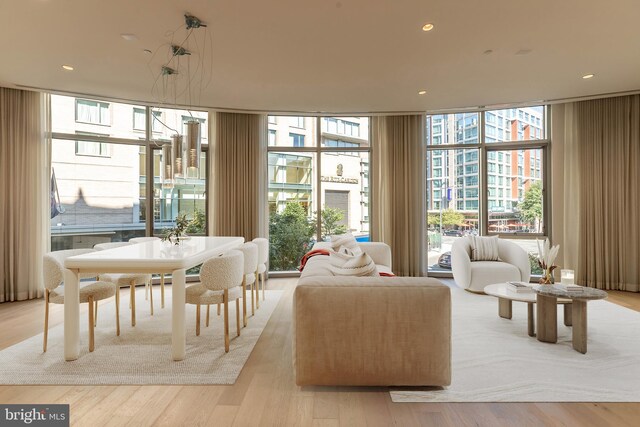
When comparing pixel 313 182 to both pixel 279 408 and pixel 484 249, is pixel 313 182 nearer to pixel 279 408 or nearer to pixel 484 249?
pixel 484 249

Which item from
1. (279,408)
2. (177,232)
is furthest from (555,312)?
(177,232)

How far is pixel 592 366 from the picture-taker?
2496 millimetres

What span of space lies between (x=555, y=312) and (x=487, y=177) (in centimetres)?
334

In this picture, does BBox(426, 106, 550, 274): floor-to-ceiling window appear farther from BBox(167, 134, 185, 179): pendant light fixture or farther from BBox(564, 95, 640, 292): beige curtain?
BBox(167, 134, 185, 179): pendant light fixture

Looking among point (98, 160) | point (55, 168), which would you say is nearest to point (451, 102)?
point (98, 160)

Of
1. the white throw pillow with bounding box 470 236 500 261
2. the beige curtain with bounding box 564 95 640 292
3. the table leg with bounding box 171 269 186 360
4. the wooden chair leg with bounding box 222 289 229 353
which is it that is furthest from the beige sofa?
the beige curtain with bounding box 564 95 640 292

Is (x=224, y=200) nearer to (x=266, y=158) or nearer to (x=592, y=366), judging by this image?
(x=266, y=158)

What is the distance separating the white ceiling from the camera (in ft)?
8.63

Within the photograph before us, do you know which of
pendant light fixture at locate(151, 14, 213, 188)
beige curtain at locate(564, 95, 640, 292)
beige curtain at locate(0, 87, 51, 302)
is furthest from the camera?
beige curtain at locate(564, 95, 640, 292)

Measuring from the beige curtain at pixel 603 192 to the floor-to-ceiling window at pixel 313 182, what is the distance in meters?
3.19

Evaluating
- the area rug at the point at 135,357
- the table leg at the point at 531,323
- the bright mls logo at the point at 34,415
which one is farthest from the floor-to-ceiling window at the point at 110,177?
the table leg at the point at 531,323

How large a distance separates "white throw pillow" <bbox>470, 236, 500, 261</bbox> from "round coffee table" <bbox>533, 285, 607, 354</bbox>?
69.6 inches

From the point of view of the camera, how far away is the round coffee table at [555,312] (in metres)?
2.73

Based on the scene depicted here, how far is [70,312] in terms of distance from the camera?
2.59 m
